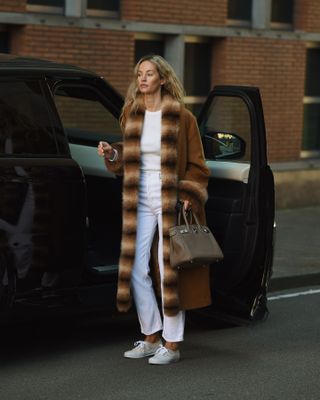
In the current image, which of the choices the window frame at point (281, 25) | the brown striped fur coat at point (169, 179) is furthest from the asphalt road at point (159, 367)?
the window frame at point (281, 25)

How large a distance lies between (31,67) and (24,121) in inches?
14.1

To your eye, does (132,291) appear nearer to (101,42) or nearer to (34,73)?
(34,73)

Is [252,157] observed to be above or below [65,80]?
below

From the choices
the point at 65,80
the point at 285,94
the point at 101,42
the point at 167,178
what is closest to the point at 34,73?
the point at 65,80

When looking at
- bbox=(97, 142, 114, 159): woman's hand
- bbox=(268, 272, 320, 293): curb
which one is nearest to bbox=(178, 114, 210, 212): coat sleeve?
bbox=(97, 142, 114, 159): woman's hand

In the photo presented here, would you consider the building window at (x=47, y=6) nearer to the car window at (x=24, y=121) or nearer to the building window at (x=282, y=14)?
the building window at (x=282, y=14)

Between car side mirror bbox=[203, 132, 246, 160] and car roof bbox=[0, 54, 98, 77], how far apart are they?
1.07 m

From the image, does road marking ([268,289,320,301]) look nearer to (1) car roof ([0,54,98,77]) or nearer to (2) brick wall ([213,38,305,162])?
(1) car roof ([0,54,98,77])

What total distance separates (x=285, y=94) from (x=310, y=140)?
41.7 inches

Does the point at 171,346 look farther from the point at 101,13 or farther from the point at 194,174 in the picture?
the point at 101,13

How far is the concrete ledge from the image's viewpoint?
15.0 meters

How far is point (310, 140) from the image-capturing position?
53.4 feet

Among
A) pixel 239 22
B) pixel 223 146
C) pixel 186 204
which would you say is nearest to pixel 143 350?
pixel 186 204

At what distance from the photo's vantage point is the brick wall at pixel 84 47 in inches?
492
